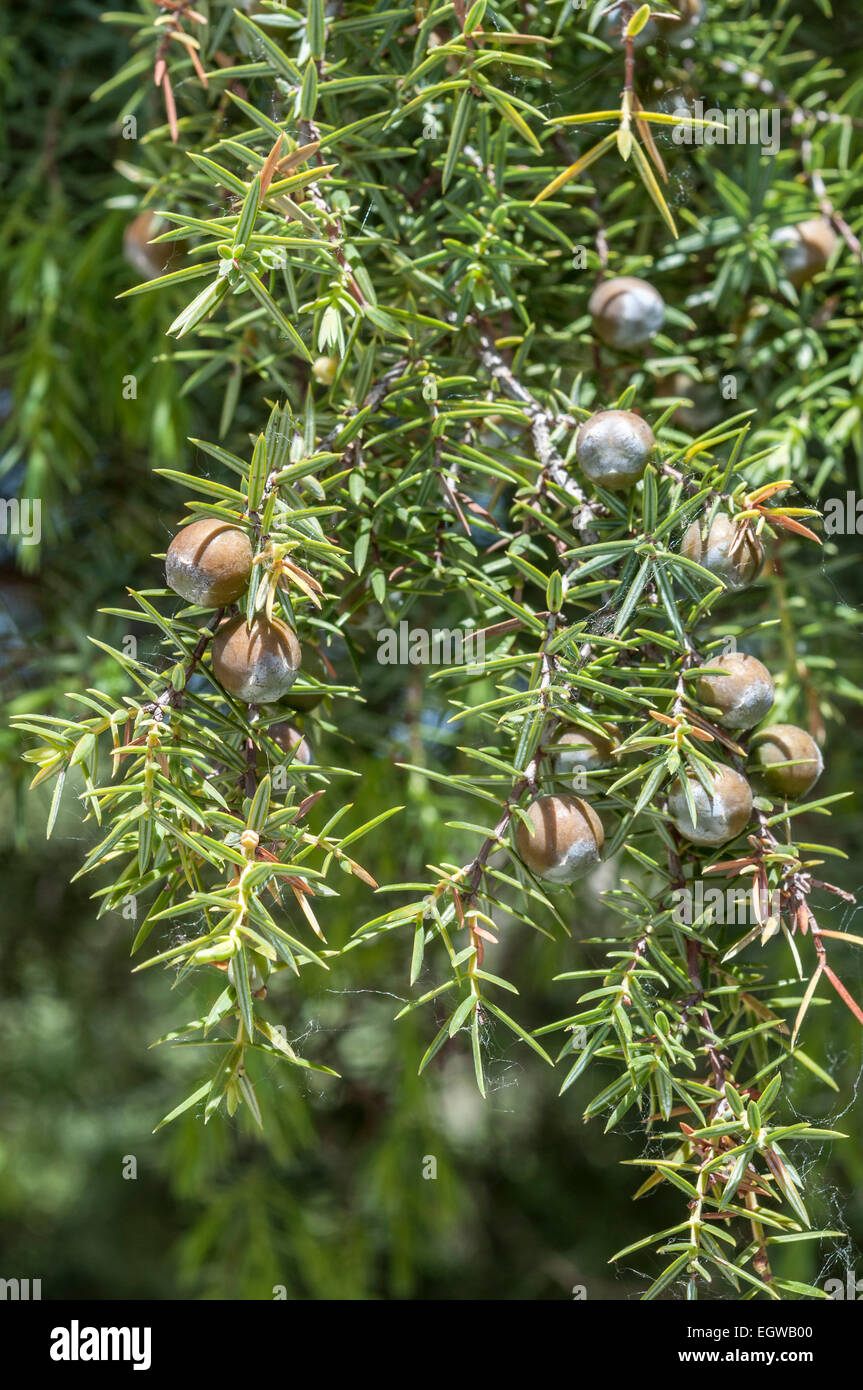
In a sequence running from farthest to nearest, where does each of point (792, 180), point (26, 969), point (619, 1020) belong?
point (26, 969)
point (792, 180)
point (619, 1020)

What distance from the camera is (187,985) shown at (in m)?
0.50

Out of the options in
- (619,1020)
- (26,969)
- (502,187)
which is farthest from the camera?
(26,969)

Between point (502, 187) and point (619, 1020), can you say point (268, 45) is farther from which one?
point (619, 1020)

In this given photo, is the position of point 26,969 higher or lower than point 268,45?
lower

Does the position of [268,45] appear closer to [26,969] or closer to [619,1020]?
[619,1020]

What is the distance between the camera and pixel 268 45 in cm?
38

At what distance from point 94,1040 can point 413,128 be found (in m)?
0.91

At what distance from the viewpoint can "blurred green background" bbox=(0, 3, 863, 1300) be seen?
2.26 feet

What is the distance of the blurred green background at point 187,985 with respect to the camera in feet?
2.26
